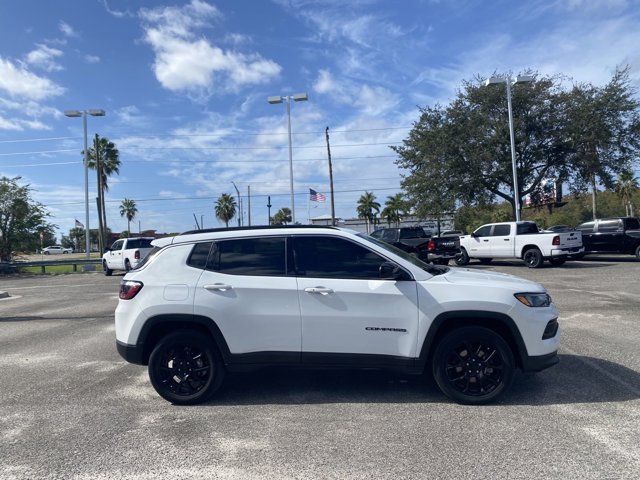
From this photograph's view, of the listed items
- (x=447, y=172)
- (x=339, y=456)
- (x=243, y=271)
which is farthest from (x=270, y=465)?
(x=447, y=172)

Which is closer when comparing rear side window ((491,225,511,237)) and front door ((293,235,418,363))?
front door ((293,235,418,363))

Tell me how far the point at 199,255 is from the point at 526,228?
17.0 metres

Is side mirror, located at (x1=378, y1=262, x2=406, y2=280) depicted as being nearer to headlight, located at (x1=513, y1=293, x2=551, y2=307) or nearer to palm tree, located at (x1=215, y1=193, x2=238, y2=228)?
headlight, located at (x1=513, y1=293, x2=551, y2=307)

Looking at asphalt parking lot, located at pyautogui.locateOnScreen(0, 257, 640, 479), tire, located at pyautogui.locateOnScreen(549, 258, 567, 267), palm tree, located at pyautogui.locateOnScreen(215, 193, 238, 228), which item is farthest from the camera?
palm tree, located at pyautogui.locateOnScreen(215, 193, 238, 228)

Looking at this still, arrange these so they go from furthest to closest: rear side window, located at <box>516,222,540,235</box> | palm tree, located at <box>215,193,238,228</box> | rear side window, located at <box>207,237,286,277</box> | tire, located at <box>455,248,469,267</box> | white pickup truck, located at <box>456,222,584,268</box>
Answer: palm tree, located at <box>215,193,238,228</box> → tire, located at <box>455,248,469,267</box> → rear side window, located at <box>516,222,540,235</box> → white pickup truck, located at <box>456,222,584,268</box> → rear side window, located at <box>207,237,286,277</box>

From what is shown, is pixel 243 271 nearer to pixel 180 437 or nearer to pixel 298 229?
pixel 298 229

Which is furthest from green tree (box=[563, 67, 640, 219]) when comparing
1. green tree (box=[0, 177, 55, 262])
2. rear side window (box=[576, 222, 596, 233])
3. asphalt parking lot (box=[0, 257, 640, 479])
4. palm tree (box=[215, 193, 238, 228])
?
palm tree (box=[215, 193, 238, 228])

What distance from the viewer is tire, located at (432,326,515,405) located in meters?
4.55

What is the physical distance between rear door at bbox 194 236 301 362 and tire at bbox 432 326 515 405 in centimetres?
143

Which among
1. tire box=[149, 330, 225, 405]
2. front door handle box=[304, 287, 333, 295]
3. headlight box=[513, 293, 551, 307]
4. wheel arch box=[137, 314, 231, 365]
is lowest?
tire box=[149, 330, 225, 405]

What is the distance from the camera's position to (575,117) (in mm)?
26141

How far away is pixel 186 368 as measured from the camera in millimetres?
4883

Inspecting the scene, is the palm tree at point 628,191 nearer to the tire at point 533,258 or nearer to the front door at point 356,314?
the tire at point 533,258

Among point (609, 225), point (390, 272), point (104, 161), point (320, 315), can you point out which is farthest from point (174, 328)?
point (104, 161)
